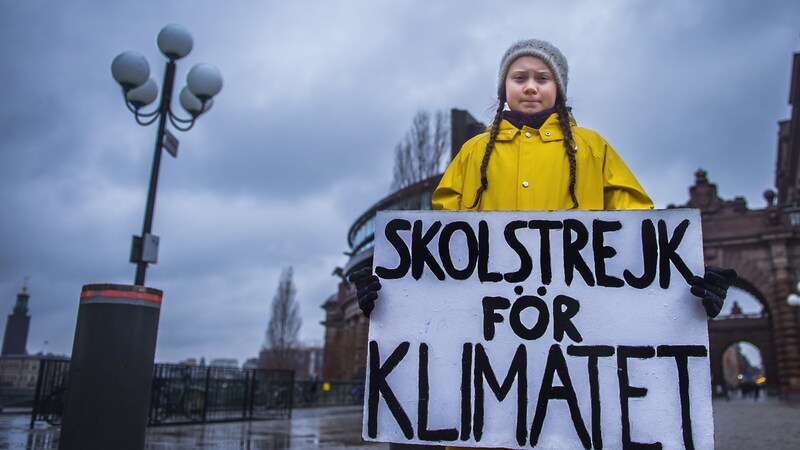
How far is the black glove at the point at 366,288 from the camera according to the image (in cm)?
233

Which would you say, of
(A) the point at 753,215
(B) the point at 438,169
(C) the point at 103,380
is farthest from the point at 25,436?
(A) the point at 753,215

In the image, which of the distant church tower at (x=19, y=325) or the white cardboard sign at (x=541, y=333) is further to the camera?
the distant church tower at (x=19, y=325)

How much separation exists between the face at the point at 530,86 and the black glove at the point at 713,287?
1.09 meters

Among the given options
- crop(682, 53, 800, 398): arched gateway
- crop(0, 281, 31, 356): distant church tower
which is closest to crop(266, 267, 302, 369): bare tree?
crop(682, 53, 800, 398): arched gateway

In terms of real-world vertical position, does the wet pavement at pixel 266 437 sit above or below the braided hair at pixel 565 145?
below

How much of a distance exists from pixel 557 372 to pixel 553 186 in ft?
2.61

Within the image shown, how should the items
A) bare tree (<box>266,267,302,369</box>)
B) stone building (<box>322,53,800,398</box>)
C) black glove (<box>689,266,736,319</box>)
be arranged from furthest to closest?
bare tree (<box>266,267,302,369</box>) < stone building (<box>322,53,800,398</box>) < black glove (<box>689,266,736,319</box>)

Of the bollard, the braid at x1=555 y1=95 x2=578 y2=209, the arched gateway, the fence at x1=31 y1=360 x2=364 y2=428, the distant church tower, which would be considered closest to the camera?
the braid at x1=555 y1=95 x2=578 y2=209

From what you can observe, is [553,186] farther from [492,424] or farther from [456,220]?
[492,424]

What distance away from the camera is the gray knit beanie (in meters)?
2.84

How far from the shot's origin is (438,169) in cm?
2325

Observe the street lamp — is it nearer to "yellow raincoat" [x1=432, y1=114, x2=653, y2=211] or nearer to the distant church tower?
"yellow raincoat" [x1=432, y1=114, x2=653, y2=211]

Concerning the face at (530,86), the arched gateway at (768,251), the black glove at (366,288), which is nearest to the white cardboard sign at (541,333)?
the black glove at (366,288)

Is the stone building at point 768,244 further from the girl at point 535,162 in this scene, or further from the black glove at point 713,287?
the black glove at point 713,287
